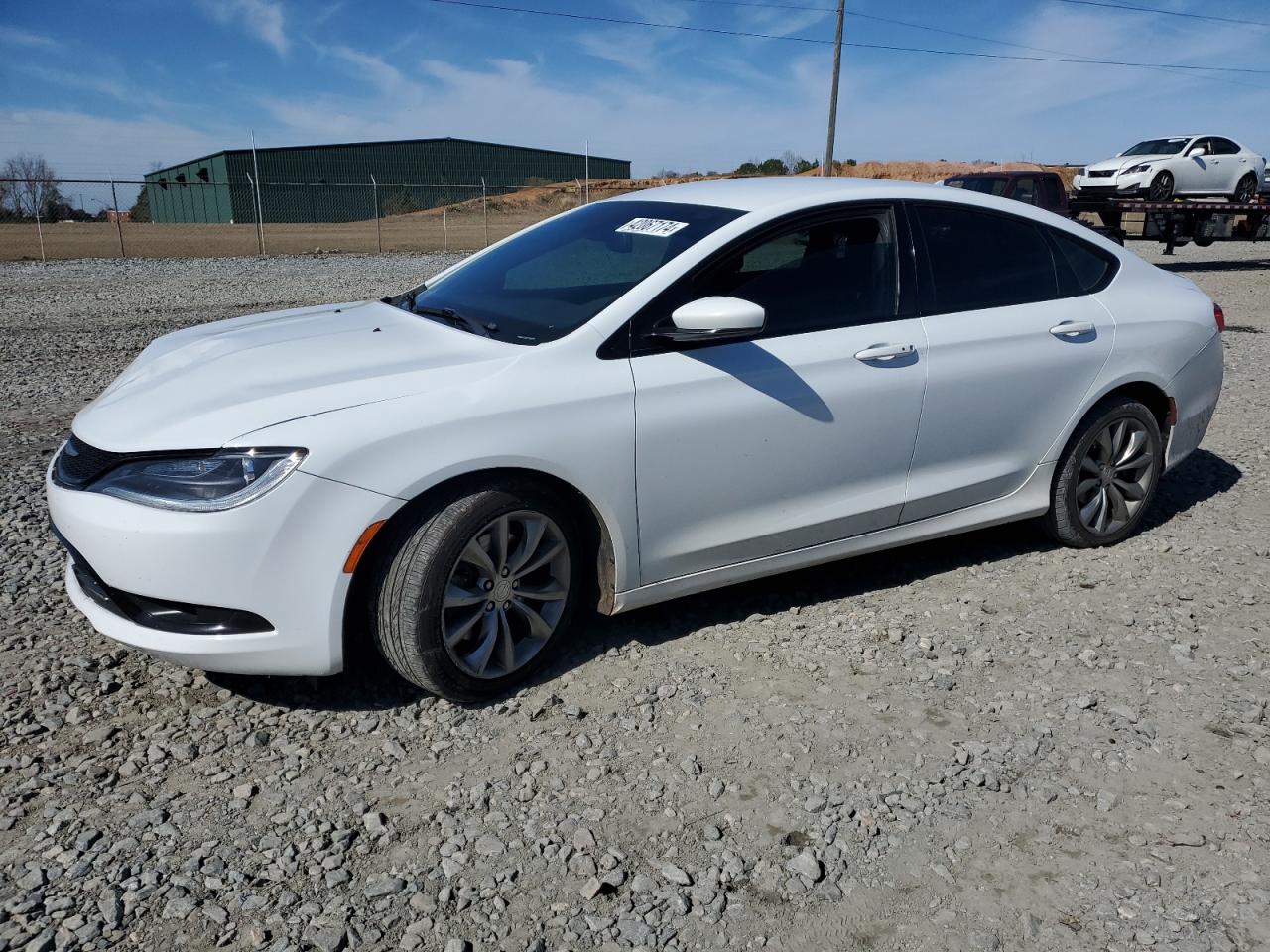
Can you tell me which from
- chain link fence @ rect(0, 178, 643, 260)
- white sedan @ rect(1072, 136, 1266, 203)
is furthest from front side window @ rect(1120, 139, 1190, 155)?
chain link fence @ rect(0, 178, 643, 260)

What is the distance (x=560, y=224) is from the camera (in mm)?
4578

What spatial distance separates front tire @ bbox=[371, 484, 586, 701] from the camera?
125 inches

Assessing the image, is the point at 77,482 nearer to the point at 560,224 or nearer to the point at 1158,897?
the point at 560,224

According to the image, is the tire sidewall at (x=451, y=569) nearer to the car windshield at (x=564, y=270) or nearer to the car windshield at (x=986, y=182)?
the car windshield at (x=564, y=270)

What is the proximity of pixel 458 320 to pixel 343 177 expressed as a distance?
Result: 2322 inches

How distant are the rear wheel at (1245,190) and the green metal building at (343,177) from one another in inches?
1390

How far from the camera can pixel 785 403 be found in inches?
147

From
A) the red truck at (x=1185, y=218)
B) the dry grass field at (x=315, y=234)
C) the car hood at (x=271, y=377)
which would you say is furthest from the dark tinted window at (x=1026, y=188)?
the car hood at (x=271, y=377)

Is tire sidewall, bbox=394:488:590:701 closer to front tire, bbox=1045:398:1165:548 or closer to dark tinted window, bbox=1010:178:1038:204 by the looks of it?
front tire, bbox=1045:398:1165:548

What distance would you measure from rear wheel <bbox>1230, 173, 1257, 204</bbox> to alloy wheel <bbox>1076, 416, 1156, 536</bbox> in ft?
69.7

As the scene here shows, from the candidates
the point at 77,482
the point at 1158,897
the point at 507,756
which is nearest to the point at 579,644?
the point at 507,756

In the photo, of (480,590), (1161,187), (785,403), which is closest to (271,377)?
(480,590)

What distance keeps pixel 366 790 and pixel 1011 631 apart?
102 inches

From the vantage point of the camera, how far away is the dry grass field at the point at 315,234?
1118 inches
